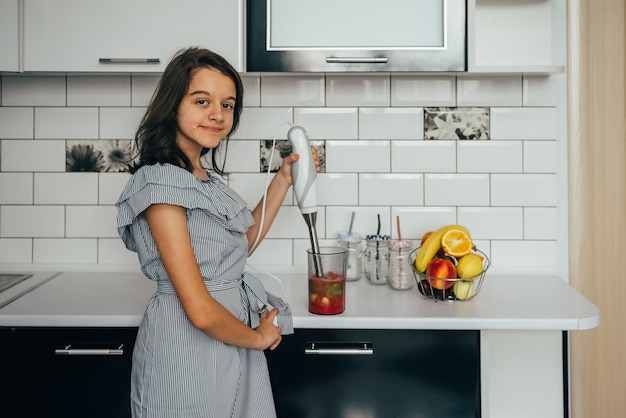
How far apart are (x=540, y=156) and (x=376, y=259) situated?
644 millimetres

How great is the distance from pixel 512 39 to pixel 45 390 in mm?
1662

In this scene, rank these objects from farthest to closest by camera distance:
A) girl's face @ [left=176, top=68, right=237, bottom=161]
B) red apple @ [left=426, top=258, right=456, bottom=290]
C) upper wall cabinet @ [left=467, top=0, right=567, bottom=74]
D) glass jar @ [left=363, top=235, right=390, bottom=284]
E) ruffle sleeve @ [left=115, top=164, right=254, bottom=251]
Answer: upper wall cabinet @ [left=467, top=0, right=567, bottom=74]
glass jar @ [left=363, top=235, right=390, bottom=284]
red apple @ [left=426, top=258, right=456, bottom=290]
girl's face @ [left=176, top=68, right=237, bottom=161]
ruffle sleeve @ [left=115, top=164, right=254, bottom=251]

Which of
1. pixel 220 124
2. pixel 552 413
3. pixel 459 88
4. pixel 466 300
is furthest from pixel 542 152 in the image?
pixel 220 124

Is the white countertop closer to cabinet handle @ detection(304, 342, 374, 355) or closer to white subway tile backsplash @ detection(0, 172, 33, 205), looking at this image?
cabinet handle @ detection(304, 342, 374, 355)

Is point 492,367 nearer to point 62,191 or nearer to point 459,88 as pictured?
point 459,88

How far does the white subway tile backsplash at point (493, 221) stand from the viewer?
1.82m

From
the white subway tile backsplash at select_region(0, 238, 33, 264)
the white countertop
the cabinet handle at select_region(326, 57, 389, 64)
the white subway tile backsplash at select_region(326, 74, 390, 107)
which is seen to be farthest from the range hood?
the white subway tile backsplash at select_region(0, 238, 33, 264)

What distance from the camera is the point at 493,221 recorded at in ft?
5.99

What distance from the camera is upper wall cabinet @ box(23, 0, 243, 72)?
1.51 meters

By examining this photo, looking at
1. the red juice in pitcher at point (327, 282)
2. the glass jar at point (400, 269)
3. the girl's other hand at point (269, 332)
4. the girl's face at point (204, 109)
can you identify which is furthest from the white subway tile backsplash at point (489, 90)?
the girl's other hand at point (269, 332)

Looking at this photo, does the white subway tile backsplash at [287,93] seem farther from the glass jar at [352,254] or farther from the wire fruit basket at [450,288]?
the wire fruit basket at [450,288]

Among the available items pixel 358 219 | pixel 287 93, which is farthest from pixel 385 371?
pixel 287 93

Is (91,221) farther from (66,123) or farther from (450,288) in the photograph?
(450,288)

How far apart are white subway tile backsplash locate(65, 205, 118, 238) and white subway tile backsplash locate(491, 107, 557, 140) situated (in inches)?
50.3
